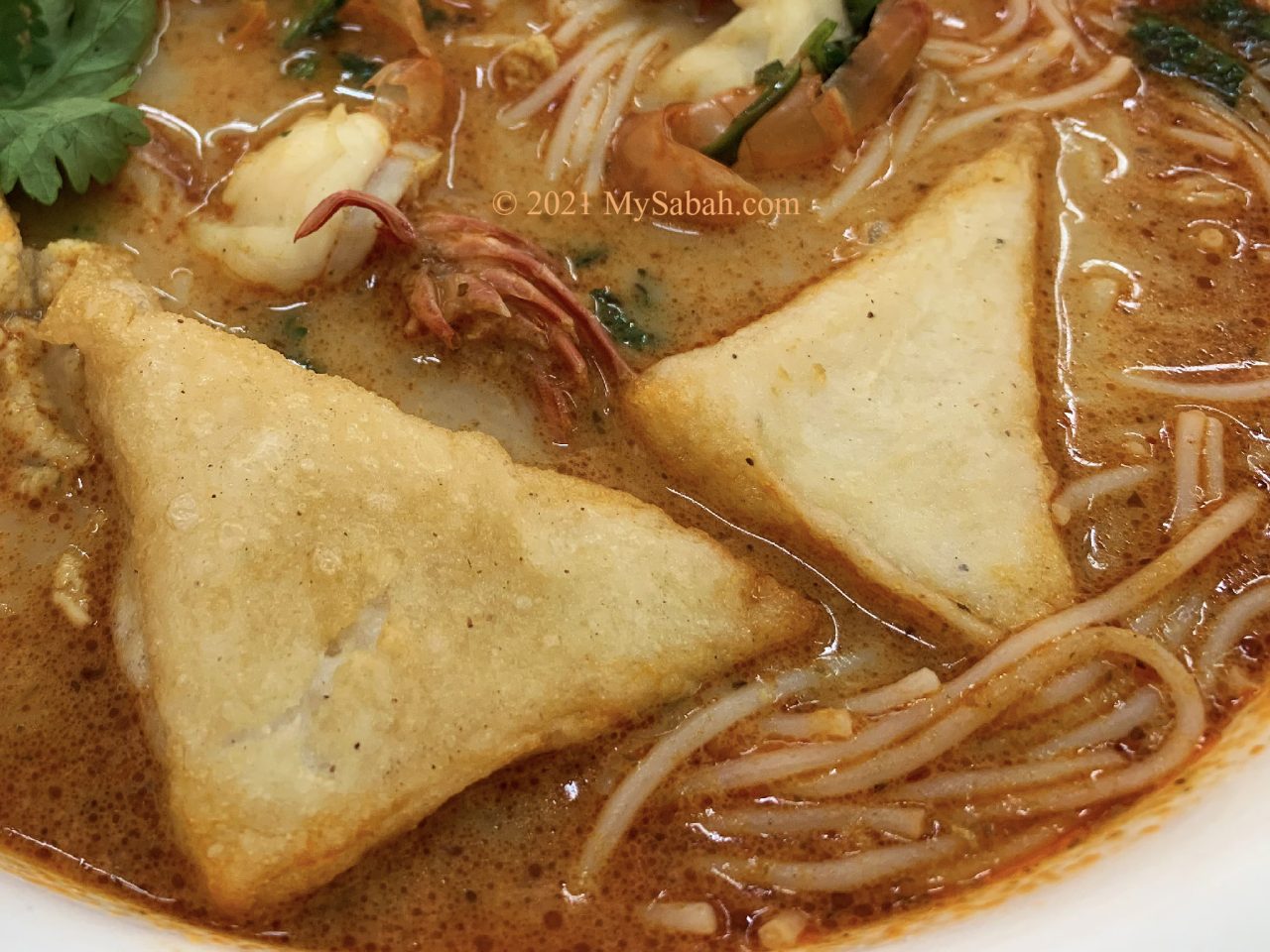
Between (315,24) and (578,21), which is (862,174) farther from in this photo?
(315,24)

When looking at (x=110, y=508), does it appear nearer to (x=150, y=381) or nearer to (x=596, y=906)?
(x=150, y=381)

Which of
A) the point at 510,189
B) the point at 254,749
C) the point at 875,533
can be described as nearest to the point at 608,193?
the point at 510,189

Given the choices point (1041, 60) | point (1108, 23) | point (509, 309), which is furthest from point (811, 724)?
point (1108, 23)

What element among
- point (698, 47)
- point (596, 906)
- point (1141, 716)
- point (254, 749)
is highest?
point (698, 47)

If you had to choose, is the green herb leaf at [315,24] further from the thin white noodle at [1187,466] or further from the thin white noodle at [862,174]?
the thin white noodle at [1187,466]

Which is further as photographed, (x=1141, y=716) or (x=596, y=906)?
(x=1141, y=716)

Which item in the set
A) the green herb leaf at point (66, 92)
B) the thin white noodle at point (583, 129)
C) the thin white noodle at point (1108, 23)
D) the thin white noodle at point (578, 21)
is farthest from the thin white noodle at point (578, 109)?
the thin white noodle at point (1108, 23)

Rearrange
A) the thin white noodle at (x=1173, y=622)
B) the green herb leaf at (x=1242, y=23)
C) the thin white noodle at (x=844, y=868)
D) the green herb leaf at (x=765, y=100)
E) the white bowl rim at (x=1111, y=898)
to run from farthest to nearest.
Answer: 1. the green herb leaf at (x=1242, y=23)
2. the green herb leaf at (x=765, y=100)
3. the thin white noodle at (x=1173, y=622)
4. the thin white noodle at (x=844, y=868)
5. the white bowl rim at (x=1111, y=898)
